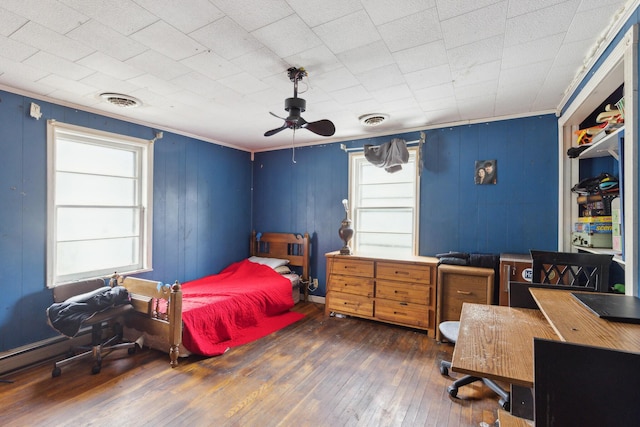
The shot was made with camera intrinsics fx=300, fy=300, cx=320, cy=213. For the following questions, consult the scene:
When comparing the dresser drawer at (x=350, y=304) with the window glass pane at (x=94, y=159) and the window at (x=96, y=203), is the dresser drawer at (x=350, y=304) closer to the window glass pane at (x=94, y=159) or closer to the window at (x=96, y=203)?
the window at (x=96, y=203)

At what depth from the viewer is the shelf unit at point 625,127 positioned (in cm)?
150

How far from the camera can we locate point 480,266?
Result: 3.16 m

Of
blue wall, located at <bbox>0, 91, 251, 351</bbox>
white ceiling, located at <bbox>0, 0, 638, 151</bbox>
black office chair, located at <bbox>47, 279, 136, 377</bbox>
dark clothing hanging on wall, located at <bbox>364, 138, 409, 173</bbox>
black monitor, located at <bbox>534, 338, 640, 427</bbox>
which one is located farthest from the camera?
dark clothing hanging on wall, located at <bbox>364, 138, 409, 173</bbox>

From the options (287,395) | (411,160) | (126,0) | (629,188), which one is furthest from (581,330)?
(411,160)

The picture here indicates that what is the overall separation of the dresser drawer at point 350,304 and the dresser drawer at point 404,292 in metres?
0.20

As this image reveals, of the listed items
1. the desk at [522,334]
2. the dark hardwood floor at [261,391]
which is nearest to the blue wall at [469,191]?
the dark hardwood floor at [261,391]

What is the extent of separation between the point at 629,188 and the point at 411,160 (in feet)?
8.19

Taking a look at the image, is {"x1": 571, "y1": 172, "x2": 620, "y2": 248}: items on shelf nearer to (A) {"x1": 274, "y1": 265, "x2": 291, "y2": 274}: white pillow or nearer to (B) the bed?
(B) the bed

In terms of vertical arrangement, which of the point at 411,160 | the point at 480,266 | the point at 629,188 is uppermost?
the point at 411,160

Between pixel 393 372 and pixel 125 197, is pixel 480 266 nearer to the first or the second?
pixel 393 372

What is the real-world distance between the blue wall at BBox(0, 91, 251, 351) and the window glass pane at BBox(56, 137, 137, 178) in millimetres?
206

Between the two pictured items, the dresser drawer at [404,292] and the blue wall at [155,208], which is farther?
the dresser drawer at [404,292]

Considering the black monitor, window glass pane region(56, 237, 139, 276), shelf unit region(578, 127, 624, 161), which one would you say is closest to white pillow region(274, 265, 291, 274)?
window glass pane region(56, 237, 139, 276)

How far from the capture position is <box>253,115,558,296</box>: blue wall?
317 centimetres
